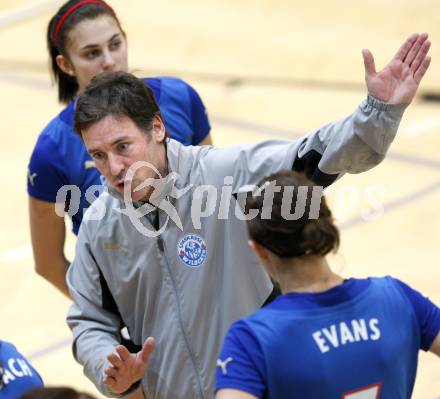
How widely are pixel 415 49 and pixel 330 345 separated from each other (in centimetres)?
90

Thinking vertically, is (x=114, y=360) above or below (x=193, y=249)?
below

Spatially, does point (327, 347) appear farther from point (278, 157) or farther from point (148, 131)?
point (148, 131)

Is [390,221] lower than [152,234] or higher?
lower

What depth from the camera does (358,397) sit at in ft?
7.34

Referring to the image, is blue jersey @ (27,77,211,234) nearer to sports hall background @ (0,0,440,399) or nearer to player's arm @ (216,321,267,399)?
player's arm @ (216,321,267,399)

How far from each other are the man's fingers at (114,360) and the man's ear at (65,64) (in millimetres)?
1436

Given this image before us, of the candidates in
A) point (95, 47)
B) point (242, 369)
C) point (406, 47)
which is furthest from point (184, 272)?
point (95, 47)

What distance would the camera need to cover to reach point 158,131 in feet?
9.53

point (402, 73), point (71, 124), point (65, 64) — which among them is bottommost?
point (71, 124)

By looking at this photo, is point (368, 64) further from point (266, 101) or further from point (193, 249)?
point (266, 101)

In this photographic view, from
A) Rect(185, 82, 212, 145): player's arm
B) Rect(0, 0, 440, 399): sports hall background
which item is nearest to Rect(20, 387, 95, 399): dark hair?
Rect(185, 82, 212, 145): player's arm

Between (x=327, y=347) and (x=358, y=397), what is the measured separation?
0.44 feet

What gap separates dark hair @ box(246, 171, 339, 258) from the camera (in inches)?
88.5

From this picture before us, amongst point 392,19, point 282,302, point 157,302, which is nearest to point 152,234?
point 157,302
